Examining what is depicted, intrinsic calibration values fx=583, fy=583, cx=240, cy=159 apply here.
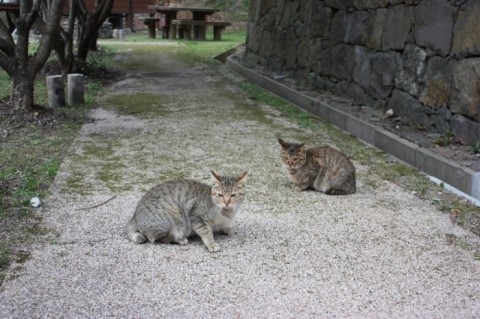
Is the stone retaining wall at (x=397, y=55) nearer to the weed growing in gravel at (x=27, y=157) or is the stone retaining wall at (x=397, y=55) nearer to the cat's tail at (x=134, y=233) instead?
the cat's tail at (x=134, y=233)

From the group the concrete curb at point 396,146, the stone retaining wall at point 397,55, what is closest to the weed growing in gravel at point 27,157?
the concrete curb at point 396,146

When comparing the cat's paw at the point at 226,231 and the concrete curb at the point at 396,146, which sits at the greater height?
the concrete curb at the point at 396,146

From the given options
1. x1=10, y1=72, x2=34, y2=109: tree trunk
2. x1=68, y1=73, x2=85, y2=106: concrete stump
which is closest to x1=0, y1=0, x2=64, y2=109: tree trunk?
x1=10, y1=72, x2=34, y2=109: tree trunk

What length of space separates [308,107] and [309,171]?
4136 mm

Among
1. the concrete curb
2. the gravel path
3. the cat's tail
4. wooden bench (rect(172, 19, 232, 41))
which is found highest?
wooden bench (rect(172, 19, 232, 41))

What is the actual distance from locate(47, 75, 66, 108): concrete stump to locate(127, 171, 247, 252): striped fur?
16.6 feet

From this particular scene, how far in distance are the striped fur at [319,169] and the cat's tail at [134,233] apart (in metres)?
1.67

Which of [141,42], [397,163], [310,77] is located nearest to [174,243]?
[397,163]

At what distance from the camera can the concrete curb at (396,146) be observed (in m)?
5.20

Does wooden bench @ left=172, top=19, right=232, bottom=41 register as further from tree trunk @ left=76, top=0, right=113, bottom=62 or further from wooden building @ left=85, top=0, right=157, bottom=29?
tree trunk @ left=76, top=0, right=113, bottom=62

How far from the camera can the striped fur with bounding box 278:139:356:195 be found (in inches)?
202

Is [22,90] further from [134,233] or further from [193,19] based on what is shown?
[193,19]

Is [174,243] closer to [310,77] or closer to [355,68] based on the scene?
[355,68]

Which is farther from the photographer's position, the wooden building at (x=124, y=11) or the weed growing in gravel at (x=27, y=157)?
the wooden building at (x=124, y=11)
